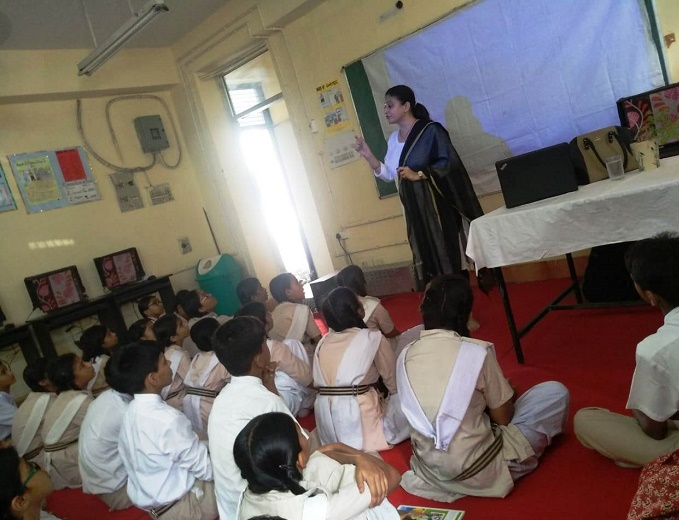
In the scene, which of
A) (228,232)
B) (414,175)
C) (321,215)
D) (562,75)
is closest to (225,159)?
(228,232)

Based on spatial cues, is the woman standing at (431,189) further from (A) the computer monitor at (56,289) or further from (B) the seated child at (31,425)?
(A) the computer monitor at (56,289)

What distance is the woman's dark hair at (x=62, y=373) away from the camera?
114 inches

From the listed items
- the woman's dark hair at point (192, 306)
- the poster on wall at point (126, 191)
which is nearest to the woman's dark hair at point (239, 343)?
the woman's dark hair at point (192, 306)

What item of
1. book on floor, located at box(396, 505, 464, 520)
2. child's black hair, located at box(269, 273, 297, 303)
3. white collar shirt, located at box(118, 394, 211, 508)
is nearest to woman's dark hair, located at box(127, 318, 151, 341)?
child's black hair, located at box(269, 273, 297, 303)

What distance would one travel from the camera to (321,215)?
5.38m

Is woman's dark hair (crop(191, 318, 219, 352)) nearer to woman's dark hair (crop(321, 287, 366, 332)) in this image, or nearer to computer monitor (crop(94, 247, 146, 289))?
woman's dark hair (crop(321, 287, 366, 332))

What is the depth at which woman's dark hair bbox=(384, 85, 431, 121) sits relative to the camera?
3.38 metres

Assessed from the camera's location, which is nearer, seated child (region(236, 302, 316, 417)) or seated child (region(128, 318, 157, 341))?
Answer: seated child (region(236, 302, 316, 417))

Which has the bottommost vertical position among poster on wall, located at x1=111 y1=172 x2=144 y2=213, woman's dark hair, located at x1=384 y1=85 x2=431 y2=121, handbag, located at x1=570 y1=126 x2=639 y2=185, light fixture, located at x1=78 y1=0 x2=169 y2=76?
handbag, located at x1=570 y1=126 x2=639 y2=185

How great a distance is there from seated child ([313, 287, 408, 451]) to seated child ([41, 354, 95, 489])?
1.41m

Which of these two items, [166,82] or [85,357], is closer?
[85,357]

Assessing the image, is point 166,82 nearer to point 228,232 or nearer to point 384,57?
point 228,232

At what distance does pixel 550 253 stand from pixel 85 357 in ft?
10.1

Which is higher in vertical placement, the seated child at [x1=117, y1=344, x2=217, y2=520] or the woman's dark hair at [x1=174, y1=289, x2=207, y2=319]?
the woman's dark hair at [x1=174, y1=289, x2=207, y2=319]
